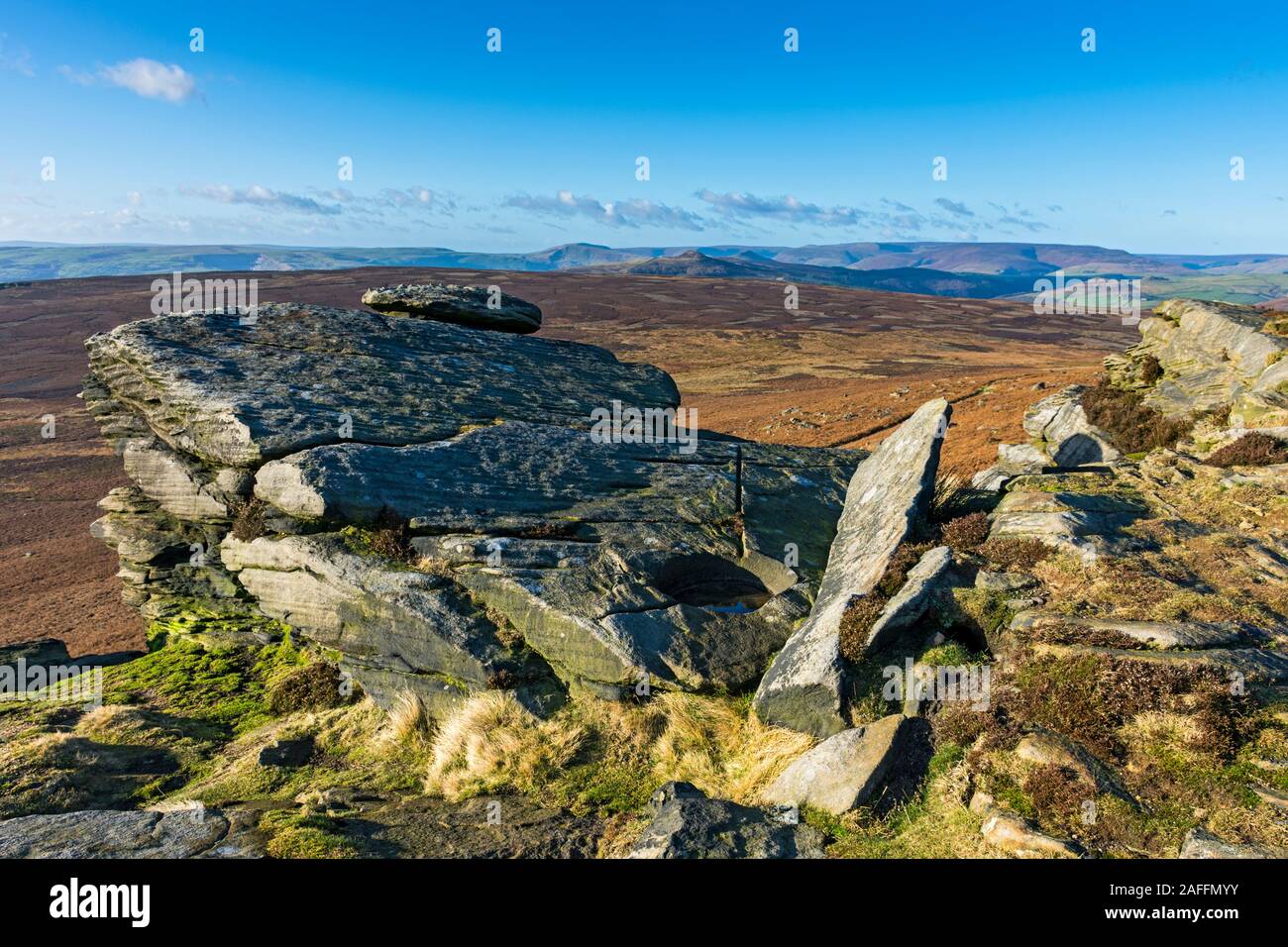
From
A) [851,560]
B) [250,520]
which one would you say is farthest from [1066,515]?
[250,520]

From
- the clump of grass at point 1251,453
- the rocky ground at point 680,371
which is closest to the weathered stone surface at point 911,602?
the clump of grass at point 1251,453

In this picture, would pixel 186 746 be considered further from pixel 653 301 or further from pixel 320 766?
pixel 653 301

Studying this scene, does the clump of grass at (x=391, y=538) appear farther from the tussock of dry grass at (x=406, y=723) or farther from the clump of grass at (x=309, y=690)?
the clump of grass at (x=309, y=690)

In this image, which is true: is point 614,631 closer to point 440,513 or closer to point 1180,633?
point 440,513

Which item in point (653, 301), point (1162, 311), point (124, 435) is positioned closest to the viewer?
point (124, 435)

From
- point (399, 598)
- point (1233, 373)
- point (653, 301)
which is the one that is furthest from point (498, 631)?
point (653, 301)

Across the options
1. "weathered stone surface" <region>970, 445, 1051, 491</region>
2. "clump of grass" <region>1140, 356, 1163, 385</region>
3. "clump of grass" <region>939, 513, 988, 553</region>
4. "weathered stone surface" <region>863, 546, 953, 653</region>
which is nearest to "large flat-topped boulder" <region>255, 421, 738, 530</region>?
"clump of grass" <region>939, 513, 988, 553</region>
